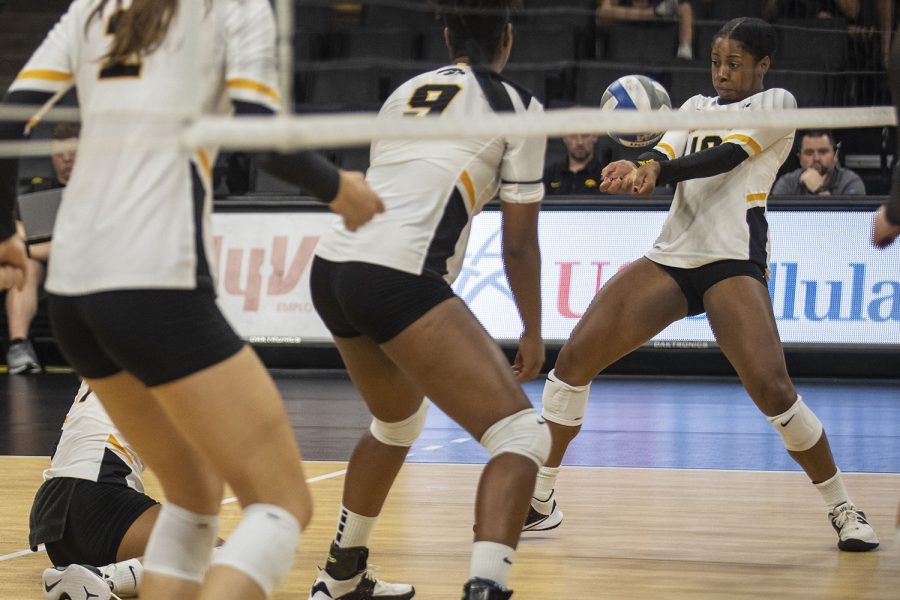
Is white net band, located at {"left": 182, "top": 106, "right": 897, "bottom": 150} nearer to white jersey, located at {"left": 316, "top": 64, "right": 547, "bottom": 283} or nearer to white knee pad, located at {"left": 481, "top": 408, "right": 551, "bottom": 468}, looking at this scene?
white jersey, located at {"left": 316, "top": 64, "right": 547, "bottom": 283}

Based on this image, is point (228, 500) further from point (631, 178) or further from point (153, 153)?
point (153, 153)

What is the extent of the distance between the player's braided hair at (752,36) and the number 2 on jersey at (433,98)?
5.16 feet

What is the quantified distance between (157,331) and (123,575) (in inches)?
63.8

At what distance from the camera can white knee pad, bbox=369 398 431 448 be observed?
3578 millimetres

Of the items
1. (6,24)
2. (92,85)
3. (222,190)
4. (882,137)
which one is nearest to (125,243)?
(92,85)

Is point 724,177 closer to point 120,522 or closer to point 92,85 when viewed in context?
point 120,522

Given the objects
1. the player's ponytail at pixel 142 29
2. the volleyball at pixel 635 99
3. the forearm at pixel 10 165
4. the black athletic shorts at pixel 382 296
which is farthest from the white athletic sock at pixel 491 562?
the volleyball at pixel 635 99

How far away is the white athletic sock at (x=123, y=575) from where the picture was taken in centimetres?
363

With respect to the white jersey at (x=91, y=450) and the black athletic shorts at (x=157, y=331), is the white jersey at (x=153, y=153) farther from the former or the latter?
the white jersey at (x=91, y=450)

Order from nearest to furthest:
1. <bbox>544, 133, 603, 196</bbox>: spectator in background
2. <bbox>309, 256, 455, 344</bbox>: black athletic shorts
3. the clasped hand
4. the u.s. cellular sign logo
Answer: <bbox>309, 256, 455, 344</bbox>: black athletic shorts
the clasped hand
the u.s. cellular sign logo
<bbox>544, 133, 603, 196</bbox>: spectator in background

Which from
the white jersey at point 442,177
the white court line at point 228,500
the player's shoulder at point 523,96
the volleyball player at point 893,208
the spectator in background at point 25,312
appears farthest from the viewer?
the spectator in background at point 25,312

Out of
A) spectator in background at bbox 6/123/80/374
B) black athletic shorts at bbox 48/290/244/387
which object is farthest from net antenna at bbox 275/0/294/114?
spectator in background at bbox 6/123/80/374

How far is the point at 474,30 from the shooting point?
341 centimetres

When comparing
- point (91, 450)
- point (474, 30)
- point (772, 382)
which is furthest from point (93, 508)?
point (772, 382)
